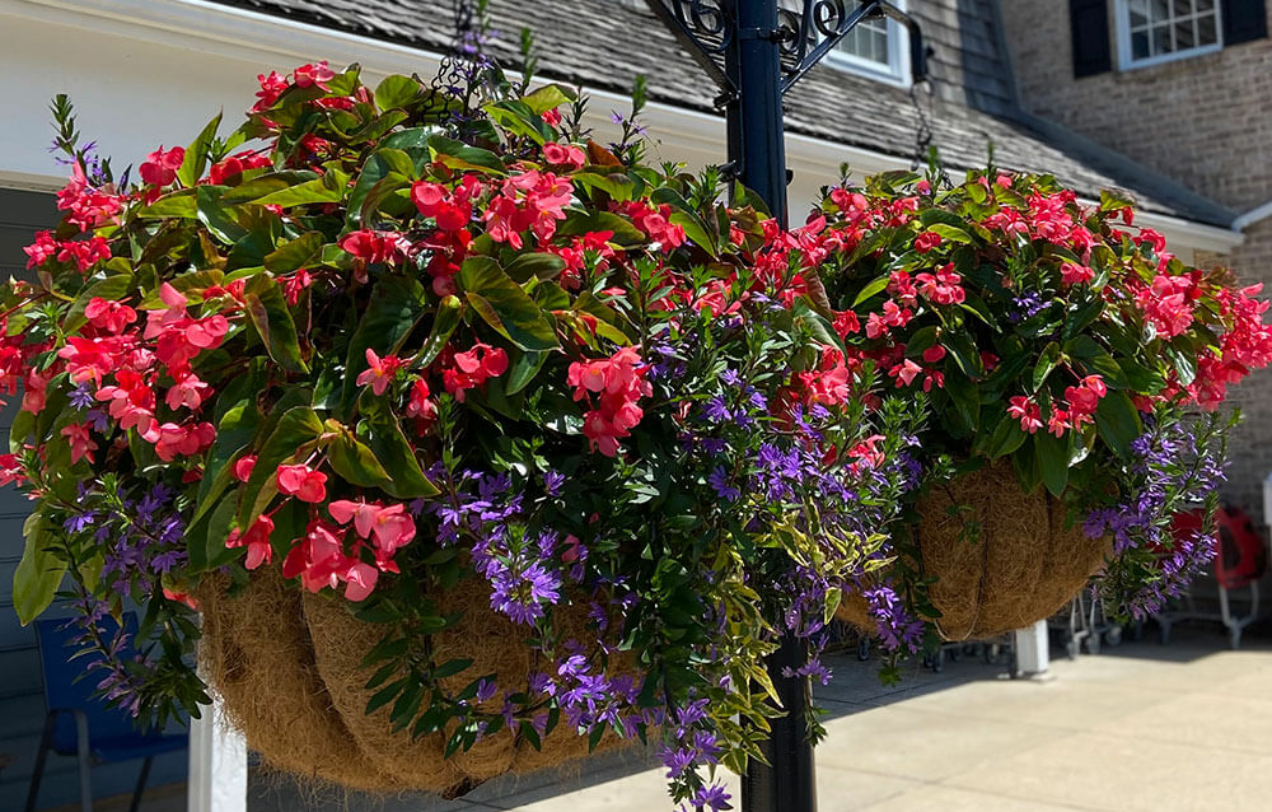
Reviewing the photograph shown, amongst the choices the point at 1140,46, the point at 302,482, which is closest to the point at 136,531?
the point at 302,482

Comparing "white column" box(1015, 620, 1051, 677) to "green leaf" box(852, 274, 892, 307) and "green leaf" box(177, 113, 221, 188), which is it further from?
"green leaf" box(177, 113, 221, 188)

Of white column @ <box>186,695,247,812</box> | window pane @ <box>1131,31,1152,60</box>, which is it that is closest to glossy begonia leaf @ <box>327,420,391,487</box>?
white column @ <box>186,695,247,812</box>

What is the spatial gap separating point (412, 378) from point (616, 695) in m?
0.40

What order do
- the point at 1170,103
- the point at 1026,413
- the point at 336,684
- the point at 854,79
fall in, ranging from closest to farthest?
the point at 336,684, the point at 1026,413, the point at 854,79, the point at 1170,103

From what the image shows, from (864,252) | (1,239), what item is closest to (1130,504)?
(864,252)

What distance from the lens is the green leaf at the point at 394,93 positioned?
1.42 meters

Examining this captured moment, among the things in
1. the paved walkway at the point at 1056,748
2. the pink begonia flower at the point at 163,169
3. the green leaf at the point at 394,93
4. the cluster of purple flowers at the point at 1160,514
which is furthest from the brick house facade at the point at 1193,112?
the pink begonia flower at the point at 163,169

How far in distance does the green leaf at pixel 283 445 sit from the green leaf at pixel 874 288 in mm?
979

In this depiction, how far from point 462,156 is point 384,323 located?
0.71 feet

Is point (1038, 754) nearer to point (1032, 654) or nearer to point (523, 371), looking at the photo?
point (1032, 654)

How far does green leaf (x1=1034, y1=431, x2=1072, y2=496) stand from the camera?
1814mm

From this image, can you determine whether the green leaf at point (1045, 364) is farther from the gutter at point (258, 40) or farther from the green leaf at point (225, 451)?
the gutter at point (258, 40)

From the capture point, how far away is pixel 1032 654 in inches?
363

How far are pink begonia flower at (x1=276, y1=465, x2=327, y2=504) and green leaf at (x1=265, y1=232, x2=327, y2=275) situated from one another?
0.80 ft
